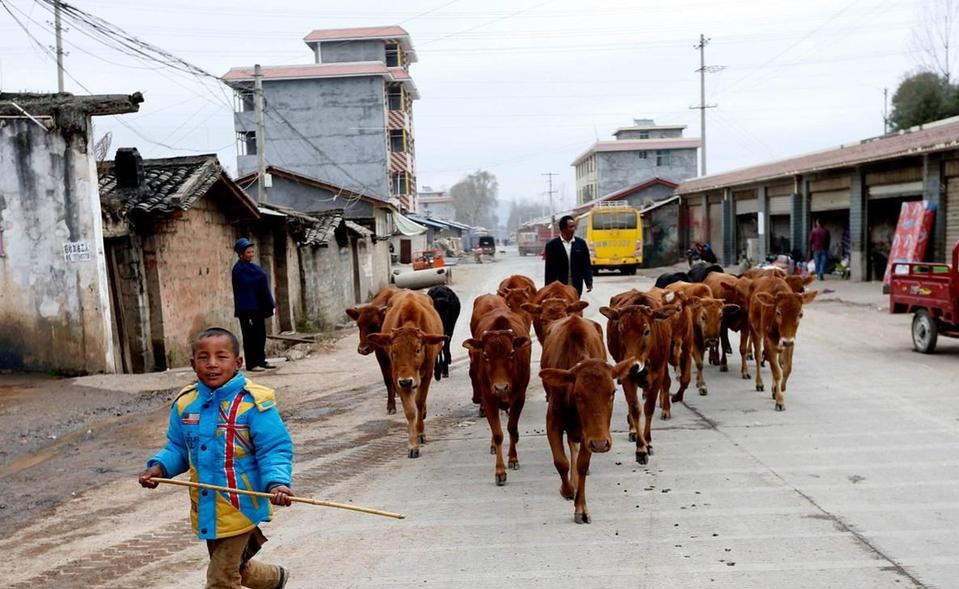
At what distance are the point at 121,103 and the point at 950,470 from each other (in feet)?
34.6

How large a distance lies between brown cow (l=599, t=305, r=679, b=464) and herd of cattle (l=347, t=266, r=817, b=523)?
1cm

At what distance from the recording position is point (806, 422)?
8.86 metres

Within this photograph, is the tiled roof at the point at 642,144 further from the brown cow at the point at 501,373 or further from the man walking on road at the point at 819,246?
the brown cow at the point at 501,373

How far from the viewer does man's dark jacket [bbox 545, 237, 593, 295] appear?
11.9m

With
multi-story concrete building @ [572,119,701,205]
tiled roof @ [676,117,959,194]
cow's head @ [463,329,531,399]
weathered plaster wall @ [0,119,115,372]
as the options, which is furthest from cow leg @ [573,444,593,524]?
multi-story concrete building @ [572,119,701,205]

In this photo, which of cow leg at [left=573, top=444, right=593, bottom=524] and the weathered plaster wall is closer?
cow leg at [left=573, top=444, right=593, bottom=524]

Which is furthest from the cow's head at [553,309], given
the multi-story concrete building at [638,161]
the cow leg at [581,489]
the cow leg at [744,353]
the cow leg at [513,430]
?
the multi-story concrete building at [638,161]

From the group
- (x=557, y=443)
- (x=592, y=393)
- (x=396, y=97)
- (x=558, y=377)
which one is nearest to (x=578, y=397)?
(x=592, y=393)

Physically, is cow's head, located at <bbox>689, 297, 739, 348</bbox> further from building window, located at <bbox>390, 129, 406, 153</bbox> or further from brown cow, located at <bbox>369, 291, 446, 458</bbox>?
building window, located at <bbox>390, 129, 406, 153</bbox>

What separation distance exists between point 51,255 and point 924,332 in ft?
41.3

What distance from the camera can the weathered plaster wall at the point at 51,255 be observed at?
462 inches

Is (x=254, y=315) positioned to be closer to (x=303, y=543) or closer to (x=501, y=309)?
(x=501, y=309)

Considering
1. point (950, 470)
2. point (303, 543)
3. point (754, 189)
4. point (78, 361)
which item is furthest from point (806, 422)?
point (754, 189)

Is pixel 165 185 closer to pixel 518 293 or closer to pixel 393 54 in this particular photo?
pixel 518 293
